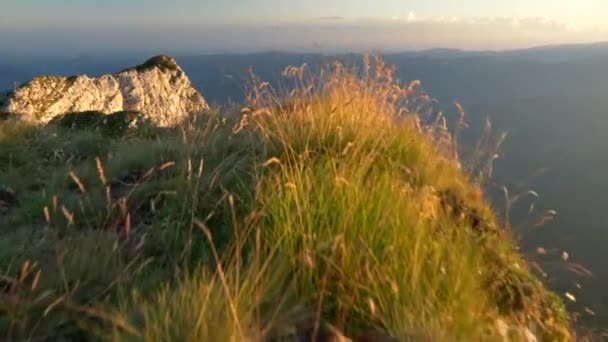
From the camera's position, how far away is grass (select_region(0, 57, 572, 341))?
9.43ft

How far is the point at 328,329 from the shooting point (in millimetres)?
2898

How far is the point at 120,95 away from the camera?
42.5ft

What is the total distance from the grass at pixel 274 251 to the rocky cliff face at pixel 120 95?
448 cm

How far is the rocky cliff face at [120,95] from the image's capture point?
1044 centimetres

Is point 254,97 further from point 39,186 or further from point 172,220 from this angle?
point 172,220

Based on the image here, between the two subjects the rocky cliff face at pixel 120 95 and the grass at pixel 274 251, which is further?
the rocky cliff face at pixel 120 95

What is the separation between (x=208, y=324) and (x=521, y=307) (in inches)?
85.6

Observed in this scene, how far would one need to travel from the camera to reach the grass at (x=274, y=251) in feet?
9.43

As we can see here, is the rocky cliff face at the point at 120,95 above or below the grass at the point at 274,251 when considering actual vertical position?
below

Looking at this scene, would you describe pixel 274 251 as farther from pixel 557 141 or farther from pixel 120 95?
pixel 557 141

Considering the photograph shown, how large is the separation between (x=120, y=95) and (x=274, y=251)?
1047 centimetres

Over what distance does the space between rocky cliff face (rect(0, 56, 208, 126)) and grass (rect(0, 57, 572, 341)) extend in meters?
4.48

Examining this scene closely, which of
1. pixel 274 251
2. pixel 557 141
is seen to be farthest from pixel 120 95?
pixel 557 141

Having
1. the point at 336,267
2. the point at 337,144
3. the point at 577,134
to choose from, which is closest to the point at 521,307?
the point at 336,267
